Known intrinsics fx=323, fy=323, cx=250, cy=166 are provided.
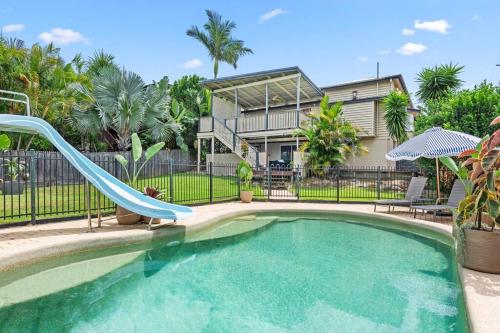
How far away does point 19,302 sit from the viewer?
4258mm

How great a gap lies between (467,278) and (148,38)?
73.2 ft

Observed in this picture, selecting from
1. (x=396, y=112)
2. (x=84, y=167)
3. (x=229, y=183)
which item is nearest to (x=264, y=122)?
(x=229, y=183)

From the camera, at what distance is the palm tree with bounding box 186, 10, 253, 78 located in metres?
31.7

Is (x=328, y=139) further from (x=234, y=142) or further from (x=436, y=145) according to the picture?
(x=436, y=145)

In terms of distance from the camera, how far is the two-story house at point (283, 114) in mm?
20016

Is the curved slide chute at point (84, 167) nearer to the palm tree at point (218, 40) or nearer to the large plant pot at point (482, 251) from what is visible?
the large plant pot at point (482, 251)

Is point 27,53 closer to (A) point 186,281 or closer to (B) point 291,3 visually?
(B) point 291,3

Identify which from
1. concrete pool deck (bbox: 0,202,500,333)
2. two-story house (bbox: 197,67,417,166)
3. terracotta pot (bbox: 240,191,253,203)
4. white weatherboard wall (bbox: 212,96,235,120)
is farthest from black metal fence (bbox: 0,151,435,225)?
white weatherboard wall (bbox: 212,96,235,120)

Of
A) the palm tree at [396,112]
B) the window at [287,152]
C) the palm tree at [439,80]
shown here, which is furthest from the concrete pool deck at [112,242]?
the palm tree at [439,80]

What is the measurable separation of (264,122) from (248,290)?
1651cm

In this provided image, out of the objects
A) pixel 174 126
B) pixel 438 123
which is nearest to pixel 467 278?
pixel 438 123

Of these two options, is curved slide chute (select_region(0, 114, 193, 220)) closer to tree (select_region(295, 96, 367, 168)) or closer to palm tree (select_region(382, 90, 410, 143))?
tree (select_region(295, 96, 367, 168))

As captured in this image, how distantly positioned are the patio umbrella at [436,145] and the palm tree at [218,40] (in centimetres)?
2446

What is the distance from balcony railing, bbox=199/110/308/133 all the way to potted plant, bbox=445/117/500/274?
14.4 meters
